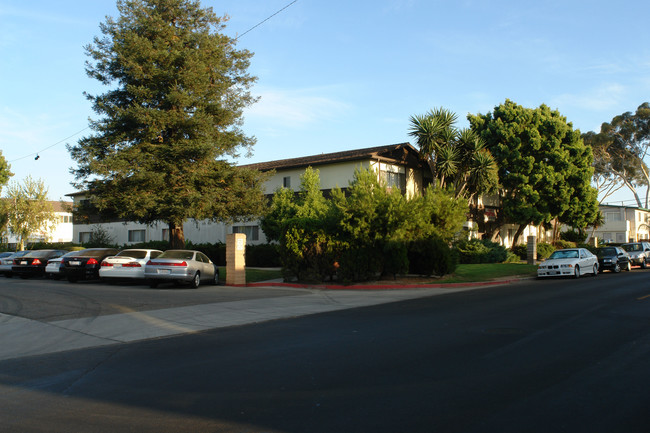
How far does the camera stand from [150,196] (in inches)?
953

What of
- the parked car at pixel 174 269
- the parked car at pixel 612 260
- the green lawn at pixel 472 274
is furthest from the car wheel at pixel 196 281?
the parked car at pixel 612 260

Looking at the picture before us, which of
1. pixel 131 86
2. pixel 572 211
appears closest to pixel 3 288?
pixel 131 86

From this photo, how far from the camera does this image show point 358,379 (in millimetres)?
6375

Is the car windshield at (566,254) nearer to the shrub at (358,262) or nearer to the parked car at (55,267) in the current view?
the shrub at (358,262)

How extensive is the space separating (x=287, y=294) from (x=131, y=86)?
45.4 feet

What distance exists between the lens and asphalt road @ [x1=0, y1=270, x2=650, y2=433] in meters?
4.95

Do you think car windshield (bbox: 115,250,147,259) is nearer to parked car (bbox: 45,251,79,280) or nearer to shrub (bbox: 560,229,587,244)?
parked car (bbox: 45,251,79,280)

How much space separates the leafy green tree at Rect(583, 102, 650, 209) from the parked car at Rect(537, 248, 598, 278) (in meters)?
44.0

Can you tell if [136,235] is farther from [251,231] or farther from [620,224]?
[620,224]

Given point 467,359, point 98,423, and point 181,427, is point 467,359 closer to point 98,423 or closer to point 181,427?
point 181,427

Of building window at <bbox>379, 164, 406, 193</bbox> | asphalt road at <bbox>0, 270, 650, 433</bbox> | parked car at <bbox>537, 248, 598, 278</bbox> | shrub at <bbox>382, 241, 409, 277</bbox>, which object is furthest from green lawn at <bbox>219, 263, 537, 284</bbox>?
asphalt road at <bbox>0, 270, 650, 433</bbox>

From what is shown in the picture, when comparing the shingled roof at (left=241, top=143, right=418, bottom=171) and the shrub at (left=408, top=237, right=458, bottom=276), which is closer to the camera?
the shrub at (left=408, top=237, right=458, bottom=276)

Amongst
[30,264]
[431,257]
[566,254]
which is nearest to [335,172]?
[431,257]

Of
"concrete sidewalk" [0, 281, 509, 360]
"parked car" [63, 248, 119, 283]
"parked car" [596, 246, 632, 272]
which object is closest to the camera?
"concrete sidewalk" [0, 281, 509, 360]
